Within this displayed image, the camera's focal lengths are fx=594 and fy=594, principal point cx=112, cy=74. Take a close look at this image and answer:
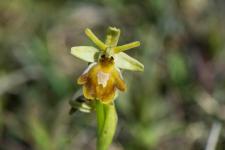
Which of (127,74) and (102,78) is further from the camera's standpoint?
(127,74)

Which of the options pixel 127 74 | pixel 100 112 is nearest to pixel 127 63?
pixel 100 112

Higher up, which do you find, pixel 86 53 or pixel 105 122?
pixel 86 53

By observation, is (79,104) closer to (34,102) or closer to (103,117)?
(103,117)

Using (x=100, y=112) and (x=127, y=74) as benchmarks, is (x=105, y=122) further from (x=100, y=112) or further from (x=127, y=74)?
(x=127, y=74)

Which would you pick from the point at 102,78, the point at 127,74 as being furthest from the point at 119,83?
the point at 127,74

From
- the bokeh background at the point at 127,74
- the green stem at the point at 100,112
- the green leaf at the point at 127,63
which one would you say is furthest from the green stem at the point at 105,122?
the bokeh background at the point at 127,74

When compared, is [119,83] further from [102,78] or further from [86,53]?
[86,53]

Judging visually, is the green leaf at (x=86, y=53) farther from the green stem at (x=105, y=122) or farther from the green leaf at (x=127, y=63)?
the green stem at (x=105, y=122)

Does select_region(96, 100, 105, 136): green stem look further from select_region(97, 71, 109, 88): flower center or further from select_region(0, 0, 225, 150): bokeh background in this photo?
select_region(0, 0, 225, 150): bokeh background
